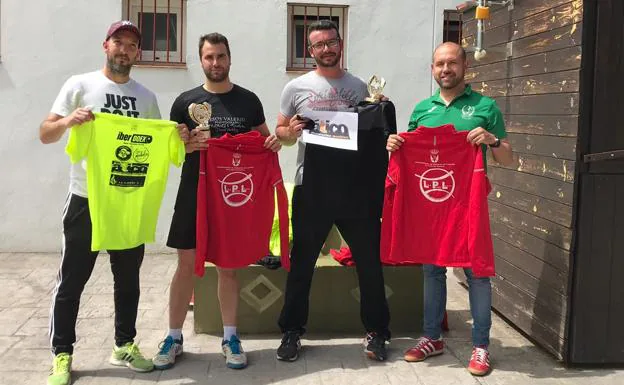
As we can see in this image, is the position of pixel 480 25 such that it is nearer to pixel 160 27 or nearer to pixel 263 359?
pixel 263 359

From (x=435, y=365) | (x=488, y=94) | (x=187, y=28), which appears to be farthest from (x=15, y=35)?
(x=435, y=365)

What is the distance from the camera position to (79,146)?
10.9 feet

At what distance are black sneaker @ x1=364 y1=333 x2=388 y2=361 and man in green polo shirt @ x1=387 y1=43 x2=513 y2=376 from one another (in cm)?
16

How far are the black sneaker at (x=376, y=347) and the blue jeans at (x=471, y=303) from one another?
0.31 metres

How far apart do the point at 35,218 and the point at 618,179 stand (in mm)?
5873

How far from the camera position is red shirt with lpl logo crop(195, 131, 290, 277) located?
143 inches

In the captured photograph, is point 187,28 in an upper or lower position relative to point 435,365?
upper

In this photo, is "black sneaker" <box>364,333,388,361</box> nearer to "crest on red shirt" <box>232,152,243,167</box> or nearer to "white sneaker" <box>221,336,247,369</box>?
"white sneaker" <box>221,336,247,369</box>

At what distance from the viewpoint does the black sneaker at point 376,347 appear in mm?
3879

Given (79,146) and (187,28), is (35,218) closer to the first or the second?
(187,28)

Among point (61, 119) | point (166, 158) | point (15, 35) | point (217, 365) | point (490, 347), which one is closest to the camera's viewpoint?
point (61, 119)

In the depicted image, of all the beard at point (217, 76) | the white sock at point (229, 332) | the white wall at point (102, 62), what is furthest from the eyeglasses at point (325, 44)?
the white wall at point (102, 62)

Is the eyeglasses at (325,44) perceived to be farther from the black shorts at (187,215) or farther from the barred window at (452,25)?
the barred window at (452,25)

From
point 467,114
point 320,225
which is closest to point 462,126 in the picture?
point 467,114
